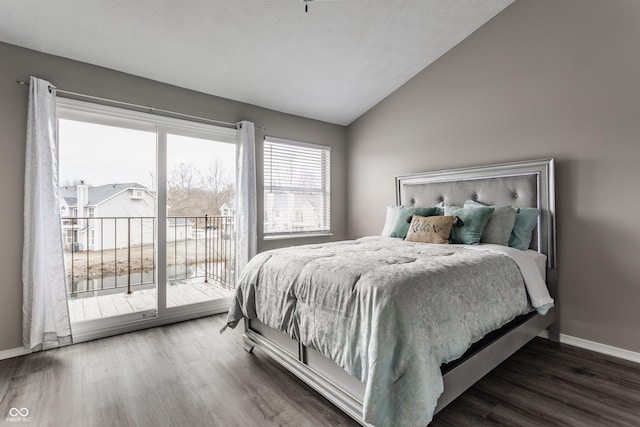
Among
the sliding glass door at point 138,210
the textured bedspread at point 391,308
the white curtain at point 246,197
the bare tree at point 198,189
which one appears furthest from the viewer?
the white curtain at point 246,197

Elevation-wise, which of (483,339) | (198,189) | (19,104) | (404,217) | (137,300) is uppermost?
(19,104)

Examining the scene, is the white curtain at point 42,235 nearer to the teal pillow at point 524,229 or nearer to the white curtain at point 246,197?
the white curtain at point 246,197

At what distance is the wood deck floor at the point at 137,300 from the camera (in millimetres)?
2961

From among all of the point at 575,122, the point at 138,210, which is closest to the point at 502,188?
the point at 575,122

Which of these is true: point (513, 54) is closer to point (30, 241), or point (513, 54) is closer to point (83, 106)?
point (83, 106)

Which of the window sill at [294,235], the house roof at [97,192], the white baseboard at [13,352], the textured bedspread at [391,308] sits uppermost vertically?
the house roof at [97,192]

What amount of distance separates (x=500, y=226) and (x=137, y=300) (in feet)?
12.0

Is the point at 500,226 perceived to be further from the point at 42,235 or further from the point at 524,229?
the point at 42,235

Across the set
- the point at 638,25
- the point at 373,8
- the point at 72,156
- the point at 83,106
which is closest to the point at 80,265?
the point at 72,156

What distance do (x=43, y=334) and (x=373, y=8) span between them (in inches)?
148

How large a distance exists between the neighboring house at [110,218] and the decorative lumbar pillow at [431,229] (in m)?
2.48

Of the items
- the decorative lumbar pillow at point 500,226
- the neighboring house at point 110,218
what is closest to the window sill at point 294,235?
the neighboring house at point 110,218

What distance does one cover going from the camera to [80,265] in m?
3.15

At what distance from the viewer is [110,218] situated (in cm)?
319
